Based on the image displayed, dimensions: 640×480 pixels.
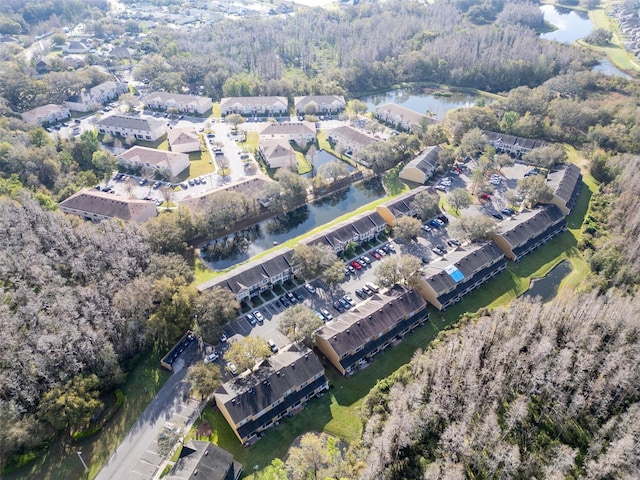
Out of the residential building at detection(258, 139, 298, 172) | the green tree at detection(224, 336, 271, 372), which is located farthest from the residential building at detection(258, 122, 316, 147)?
the green tree at detection(224, 336, 271, 372)

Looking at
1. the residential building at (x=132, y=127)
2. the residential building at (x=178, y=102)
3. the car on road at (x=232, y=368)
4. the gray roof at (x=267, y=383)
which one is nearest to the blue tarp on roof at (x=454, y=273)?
the gray roof at (x=267, y=383)

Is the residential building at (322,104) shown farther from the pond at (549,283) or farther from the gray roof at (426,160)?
the pond at (549,283)

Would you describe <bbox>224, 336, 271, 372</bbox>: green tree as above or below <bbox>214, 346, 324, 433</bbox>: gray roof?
above

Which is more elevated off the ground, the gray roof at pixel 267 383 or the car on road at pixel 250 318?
the gray roof at pixel 267 383

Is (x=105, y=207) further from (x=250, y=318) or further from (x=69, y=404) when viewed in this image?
(x=69, y=404)

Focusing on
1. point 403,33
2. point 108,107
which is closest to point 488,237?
point 108,107

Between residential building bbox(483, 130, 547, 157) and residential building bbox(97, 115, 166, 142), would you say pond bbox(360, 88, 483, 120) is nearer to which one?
residential building bbox(483, 130, 547, 157)

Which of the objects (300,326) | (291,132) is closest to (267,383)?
(300,326)

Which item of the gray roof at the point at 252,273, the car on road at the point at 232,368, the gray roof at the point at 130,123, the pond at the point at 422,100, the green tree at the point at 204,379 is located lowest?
the pond at the point at 422,100
